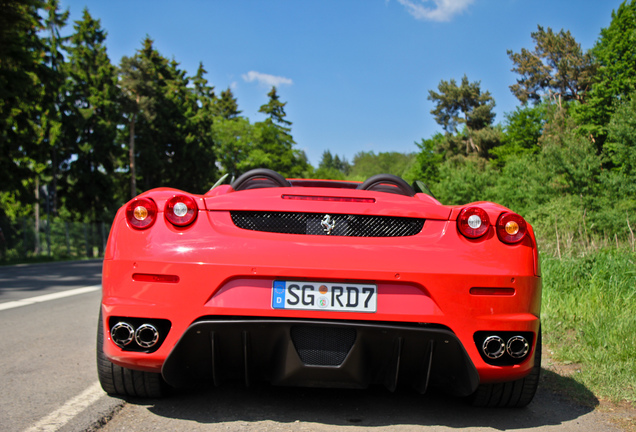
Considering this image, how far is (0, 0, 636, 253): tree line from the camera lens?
1312 inches

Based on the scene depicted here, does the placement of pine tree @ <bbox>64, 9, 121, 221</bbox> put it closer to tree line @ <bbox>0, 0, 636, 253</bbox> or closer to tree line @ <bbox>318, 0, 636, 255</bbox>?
tree line @ <bbox>0, 0, 636, 253</bbox>

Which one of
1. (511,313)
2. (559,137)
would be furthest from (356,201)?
(559,137)

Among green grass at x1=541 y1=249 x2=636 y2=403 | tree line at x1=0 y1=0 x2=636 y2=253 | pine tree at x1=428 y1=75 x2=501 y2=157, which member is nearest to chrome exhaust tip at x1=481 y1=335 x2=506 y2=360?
Answer: green grass at x1=541 y1=249 x2=636 y2=403

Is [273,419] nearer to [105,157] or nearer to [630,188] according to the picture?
[630,188]

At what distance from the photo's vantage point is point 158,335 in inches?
104

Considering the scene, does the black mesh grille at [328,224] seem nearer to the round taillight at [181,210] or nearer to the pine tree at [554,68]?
the round taillight at [181,210]

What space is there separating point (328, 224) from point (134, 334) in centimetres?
103

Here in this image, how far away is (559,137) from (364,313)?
157 ft

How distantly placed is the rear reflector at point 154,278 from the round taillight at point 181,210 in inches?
10.3

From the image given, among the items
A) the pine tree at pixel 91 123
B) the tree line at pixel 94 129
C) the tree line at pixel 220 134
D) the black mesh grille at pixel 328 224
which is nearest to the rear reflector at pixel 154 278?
the black mesh grille at pixel 328 224

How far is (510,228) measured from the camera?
9.18ft

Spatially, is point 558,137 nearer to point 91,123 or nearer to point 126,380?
point 91,123

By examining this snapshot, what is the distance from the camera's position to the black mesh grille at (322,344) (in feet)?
8.55

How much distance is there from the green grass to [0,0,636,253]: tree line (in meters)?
18.7
